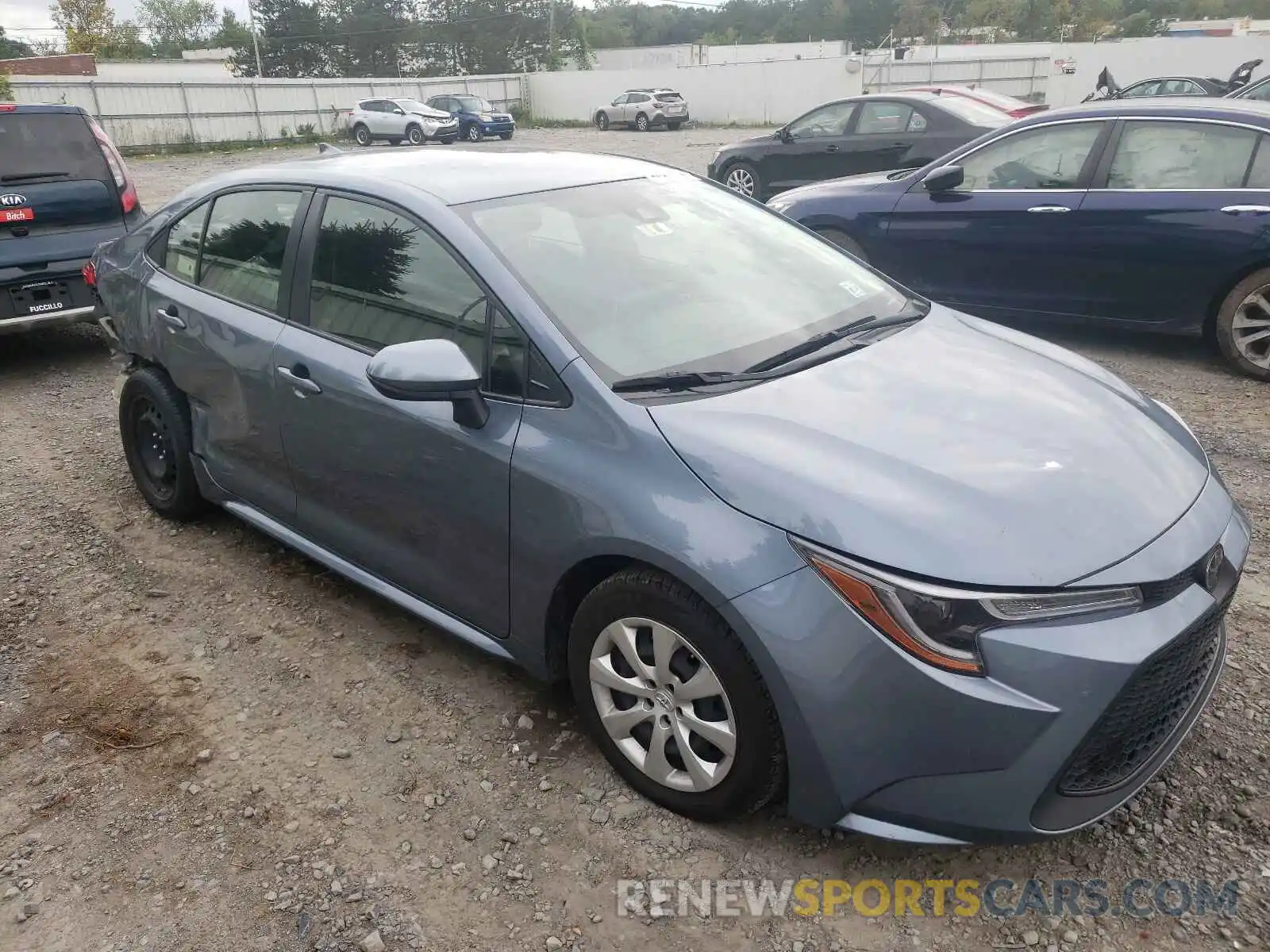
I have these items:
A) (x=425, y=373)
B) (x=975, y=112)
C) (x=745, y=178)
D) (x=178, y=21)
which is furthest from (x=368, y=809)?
(x=178, y=21)

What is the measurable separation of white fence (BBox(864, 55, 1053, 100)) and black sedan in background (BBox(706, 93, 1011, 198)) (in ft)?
81.9

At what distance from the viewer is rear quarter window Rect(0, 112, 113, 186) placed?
6492 millimetres

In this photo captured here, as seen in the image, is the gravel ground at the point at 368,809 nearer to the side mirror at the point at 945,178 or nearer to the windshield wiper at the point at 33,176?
the side mirror at the point at 945,178

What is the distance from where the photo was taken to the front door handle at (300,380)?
10.9 feet

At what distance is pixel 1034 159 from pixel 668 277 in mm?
4428

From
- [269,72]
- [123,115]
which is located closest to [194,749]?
[123,115]

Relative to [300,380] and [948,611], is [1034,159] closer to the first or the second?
[300,380]

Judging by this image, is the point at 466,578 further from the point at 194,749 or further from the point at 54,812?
the point at 54,812

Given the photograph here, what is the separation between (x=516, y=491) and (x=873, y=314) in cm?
140

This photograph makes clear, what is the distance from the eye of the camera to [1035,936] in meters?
2.25

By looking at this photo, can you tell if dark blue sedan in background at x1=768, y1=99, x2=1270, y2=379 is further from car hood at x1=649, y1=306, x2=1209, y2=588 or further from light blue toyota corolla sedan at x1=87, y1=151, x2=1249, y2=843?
car hood at x1=649, y1=306, x2=1209, y2=588

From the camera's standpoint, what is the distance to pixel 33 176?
6.57m

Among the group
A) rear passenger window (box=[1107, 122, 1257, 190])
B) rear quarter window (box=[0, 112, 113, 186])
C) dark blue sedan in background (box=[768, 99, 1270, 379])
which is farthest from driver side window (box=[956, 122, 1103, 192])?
rear quarter window (box=[0, 112, 113, 186])

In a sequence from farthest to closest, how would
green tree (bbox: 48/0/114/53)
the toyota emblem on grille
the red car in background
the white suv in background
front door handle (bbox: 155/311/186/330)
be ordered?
green tree (bbox: 48/0/114/53) → the white suv in background → the red car in background → front door handle (bbox: 155/311/186/330) → the toyota emblem on grille
